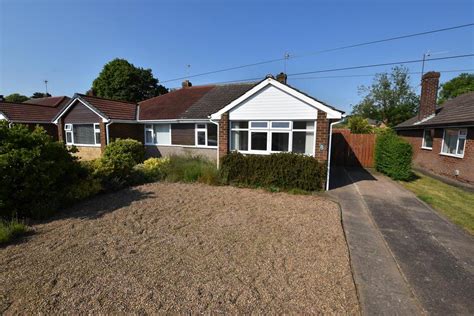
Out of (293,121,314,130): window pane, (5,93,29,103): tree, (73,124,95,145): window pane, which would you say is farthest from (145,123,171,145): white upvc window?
(5,93,29,103): tree

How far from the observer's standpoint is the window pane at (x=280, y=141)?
971cm

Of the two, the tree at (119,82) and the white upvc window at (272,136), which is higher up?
the tree at (119,82)

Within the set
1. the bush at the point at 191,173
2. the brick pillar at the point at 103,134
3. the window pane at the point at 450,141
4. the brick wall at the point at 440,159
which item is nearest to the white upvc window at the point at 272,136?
the bush at the point at 191,173

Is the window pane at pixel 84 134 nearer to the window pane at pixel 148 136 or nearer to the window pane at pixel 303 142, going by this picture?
the window pane at pixel 148 136

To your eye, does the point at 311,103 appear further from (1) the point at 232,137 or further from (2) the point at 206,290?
(2) the point at 206,290

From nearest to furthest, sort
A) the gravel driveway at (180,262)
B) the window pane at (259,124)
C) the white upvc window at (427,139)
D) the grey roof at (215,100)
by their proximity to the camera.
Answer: the gravel driveway at (180,262), the window pane at (259,124), the grey roof at (215,100), the white upvc window at (427,139)

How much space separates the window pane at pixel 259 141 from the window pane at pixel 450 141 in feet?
34.2

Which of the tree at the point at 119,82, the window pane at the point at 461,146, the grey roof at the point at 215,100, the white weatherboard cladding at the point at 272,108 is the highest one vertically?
the tree at the point at 119,82

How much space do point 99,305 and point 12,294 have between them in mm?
1248

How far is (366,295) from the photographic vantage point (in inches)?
127

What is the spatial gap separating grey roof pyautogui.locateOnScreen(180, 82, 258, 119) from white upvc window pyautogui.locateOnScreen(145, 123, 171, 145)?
163 centimetres

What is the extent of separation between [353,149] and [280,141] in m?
8.69

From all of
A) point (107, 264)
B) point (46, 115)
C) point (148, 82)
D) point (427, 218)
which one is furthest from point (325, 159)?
point (148, 82)

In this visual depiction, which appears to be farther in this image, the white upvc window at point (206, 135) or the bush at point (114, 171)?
the white upvc window at point (206, 135)
